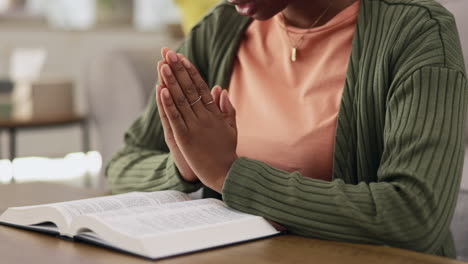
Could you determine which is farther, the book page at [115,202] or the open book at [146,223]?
the book page at [115,202]

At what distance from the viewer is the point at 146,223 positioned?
862mm

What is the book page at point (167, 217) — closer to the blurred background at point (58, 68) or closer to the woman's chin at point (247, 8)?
the woman's chin at point (247, 8)

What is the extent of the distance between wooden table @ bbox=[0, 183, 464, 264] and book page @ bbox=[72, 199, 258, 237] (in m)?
0.03

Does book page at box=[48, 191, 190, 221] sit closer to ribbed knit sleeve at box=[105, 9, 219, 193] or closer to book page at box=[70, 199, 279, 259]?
book page at box=[70, 199, 279, 259]

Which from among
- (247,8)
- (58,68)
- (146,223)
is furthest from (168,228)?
(58,68)

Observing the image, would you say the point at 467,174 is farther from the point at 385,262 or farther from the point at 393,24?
the point at 385,262

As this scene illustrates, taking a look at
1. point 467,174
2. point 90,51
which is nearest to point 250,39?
point 467,174

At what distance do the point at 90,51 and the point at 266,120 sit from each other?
11.2 feet

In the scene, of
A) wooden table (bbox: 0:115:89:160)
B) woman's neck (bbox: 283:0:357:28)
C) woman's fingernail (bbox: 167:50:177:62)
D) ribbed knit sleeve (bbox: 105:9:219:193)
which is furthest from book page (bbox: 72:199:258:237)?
wooden table (bbox: 0:115:89:160)

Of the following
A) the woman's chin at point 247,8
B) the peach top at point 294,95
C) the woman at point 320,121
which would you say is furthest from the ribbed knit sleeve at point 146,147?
the woman's chin at point 247,8

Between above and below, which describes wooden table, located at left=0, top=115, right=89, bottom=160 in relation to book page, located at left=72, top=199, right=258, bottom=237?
below

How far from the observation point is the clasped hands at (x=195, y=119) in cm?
101

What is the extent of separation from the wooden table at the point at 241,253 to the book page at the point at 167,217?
35 mm

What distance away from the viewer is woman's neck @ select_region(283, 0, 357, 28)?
1.29 metres
